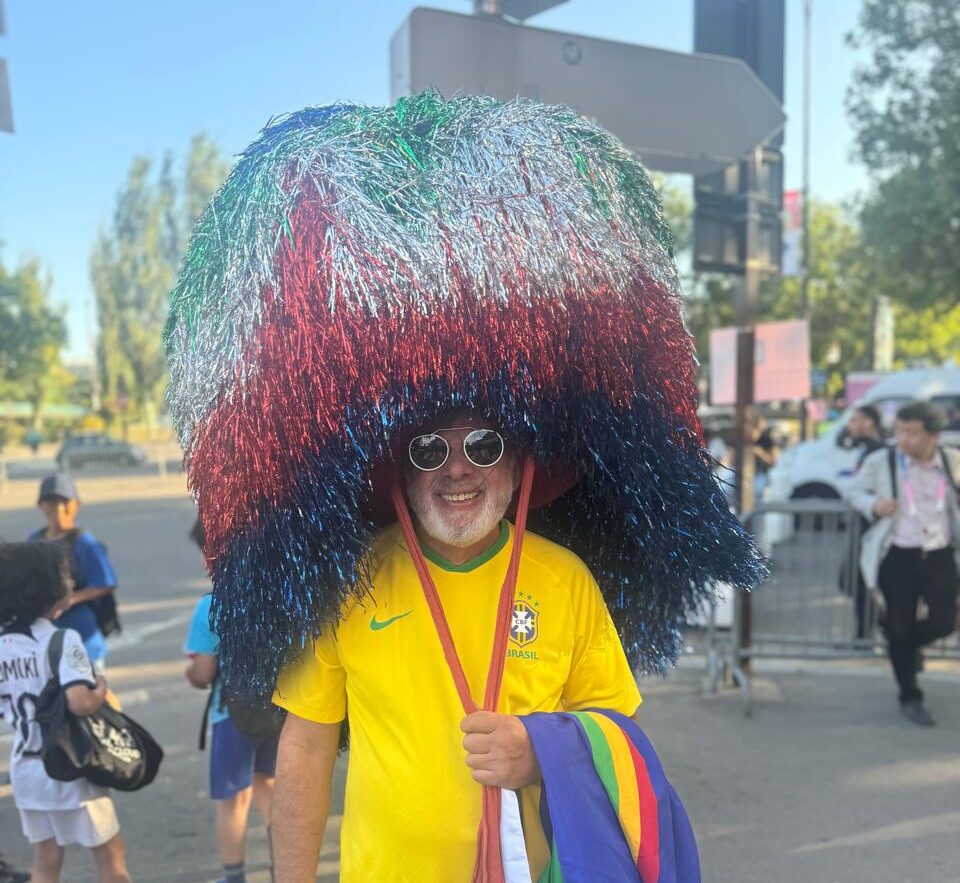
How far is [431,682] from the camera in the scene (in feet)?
5.76

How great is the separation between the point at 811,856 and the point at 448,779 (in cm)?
246

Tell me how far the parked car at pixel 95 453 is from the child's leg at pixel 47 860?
29.2 metres

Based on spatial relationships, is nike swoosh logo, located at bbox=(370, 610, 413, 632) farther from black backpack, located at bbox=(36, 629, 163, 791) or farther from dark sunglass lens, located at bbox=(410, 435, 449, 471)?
black backpack, located at bbox=(36, 629, 163, 791)

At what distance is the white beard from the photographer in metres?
1.79

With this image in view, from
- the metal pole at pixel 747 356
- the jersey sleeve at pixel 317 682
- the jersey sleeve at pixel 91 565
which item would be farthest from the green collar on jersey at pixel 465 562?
the metal pole at pixel 747 356

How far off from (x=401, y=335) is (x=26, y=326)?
44044mm

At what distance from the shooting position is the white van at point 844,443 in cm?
1137

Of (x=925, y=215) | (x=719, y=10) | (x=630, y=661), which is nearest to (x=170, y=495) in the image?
(x=925, y=215)

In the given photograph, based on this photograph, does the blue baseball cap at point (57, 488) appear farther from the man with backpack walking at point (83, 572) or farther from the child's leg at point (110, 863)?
the child's leg at point (110, 863)

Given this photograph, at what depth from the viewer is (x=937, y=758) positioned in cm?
445

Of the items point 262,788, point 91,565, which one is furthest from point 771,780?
point 91,565

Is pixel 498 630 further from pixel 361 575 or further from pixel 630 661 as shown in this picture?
pixel 630 661

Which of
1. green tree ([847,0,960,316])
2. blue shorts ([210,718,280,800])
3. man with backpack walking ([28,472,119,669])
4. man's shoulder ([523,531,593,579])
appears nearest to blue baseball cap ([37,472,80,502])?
man with backpack walking ([28,472,119,669])

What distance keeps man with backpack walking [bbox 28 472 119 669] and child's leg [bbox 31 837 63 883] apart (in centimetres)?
110
